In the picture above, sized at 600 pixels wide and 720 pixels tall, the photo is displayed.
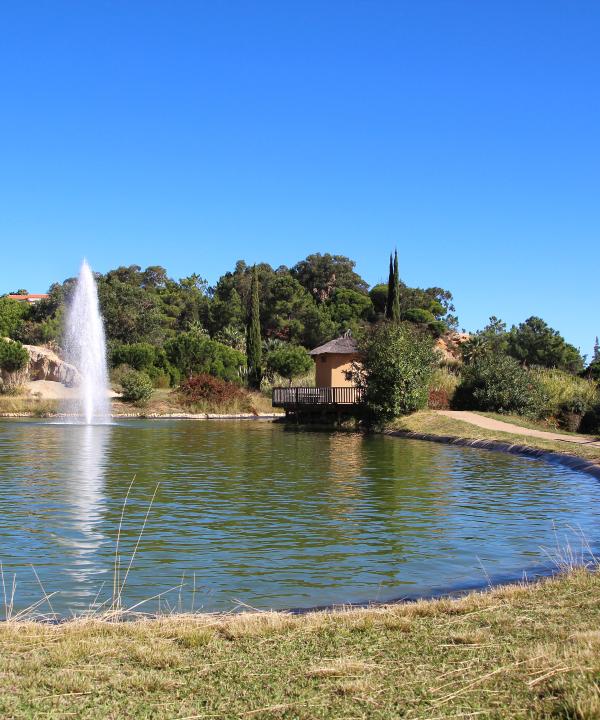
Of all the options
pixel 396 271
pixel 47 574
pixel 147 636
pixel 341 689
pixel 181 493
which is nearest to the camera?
pixel 341 689

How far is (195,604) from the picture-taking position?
25.9 ft

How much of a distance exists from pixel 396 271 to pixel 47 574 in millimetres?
49152

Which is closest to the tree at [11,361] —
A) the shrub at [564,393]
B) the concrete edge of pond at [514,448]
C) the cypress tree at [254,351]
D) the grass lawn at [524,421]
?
the cypress tree at [254,351]

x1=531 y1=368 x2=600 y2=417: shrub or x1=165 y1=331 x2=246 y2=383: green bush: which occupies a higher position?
x1=165 y1=331 x2=246 y2=383: green bush

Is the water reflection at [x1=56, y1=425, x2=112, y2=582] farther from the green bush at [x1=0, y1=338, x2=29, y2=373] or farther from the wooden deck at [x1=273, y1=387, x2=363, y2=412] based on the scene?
the green bush at [x1=0, y1=338, x2=29, y2=373]

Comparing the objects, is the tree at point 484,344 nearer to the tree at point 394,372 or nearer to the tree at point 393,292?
the tree at point 393,292

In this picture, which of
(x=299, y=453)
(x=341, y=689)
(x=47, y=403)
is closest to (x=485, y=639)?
(x=341, y=689)

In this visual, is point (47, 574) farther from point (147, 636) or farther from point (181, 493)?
point (181, 493)

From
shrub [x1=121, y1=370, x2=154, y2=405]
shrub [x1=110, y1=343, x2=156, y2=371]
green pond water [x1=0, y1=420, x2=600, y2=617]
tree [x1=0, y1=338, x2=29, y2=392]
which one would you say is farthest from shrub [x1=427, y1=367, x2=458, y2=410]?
tree [x1=0, y1=338, x2=29, y2=392]

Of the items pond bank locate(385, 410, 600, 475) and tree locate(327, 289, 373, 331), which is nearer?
pond bank locate(385, 410, 600, 475)

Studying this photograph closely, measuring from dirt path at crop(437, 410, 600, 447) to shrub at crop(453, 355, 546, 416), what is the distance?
3.97 ft

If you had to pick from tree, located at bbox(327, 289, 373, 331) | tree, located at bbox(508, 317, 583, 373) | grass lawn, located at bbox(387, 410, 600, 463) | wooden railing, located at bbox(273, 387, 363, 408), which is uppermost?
tree, located at bbox(327, 289, 373, 331)

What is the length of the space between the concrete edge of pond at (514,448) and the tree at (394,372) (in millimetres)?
1707

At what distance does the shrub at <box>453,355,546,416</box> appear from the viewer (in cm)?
3494
